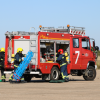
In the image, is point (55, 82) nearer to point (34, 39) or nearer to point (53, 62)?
point (53, 62)

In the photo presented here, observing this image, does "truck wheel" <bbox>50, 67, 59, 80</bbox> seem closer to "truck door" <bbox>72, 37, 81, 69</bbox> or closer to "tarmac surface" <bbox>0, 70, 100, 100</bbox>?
"truck door" <bbox>72, 37, 81, 69</bbox>

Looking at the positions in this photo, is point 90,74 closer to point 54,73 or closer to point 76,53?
point 76,53

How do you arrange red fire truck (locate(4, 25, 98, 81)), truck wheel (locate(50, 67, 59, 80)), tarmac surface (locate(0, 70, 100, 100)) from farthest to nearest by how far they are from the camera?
truck wheel (locate(50, 67, 59, 80)) → red fire truck (locate(4, 25, 98, 81)) → tarmac surface (locate(0, 70, 100, 100))

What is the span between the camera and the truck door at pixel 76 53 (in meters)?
18.5

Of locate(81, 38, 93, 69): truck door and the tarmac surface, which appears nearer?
the tarmac surface

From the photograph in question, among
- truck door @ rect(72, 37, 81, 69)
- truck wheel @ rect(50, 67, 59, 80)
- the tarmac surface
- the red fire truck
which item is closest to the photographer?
the tarmac surface

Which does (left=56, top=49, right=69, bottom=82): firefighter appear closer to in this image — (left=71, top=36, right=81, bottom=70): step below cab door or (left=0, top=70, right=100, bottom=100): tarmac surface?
(left=71, top=36, right=81, bottom=70): step below cab door

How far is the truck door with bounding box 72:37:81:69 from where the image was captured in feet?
60.7

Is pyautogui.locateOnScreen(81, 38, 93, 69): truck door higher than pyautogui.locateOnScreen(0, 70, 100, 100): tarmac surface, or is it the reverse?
pyautogui.locateOnScreen(81, 38, 93, 69): truck door

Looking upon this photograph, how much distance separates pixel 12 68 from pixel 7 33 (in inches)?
74.8

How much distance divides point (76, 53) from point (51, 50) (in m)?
1.58

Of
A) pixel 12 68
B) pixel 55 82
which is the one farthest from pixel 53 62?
pixel 12 68

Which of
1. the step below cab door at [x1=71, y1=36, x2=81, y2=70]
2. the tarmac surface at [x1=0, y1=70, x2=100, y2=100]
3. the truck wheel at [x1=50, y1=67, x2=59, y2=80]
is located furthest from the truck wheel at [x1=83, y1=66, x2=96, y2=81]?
the tarmac surface at [x1=0, y1=70, x2=100, y2=100]

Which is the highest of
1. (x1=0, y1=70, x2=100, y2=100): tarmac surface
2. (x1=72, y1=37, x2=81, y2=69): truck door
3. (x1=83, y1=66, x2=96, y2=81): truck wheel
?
(x1=72, y1=37, x2=81, y2=69): truck door
